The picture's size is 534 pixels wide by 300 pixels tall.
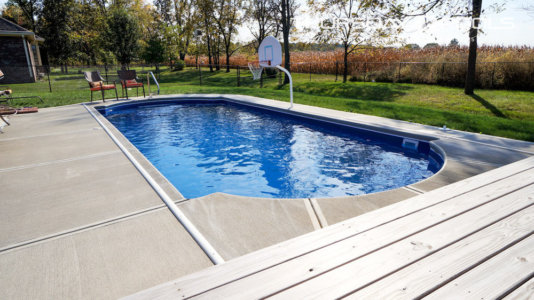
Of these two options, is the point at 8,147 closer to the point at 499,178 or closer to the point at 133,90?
the point at 499,178

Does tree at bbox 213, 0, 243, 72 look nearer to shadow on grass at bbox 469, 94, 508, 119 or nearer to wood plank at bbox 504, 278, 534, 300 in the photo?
shadow on grass at bbox 469, 94, 508, 119

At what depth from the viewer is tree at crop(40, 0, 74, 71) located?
25.7 metres

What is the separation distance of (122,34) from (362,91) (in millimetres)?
20323

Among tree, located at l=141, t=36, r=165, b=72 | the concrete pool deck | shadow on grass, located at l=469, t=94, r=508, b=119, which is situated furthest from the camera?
tree, located at l=141, t=36, r=165, b=72

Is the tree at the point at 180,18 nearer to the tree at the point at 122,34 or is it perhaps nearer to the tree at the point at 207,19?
the tree at the point at 207,19

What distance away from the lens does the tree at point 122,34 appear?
76.9 ft

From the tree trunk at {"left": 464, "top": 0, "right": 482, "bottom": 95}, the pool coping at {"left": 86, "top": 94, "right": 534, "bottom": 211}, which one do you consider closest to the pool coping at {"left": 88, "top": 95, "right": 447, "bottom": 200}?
the pool coping at {"left": 86, "top": 94, "right": 534, "bottom": 211}

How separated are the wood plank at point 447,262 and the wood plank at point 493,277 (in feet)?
0.12

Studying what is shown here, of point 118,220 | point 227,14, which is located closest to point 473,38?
point 118,220

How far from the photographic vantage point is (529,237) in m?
1.62

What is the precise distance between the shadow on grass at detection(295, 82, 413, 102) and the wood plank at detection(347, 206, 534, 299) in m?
8.95

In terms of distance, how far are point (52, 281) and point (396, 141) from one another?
16.8ft

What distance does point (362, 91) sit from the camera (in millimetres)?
11617

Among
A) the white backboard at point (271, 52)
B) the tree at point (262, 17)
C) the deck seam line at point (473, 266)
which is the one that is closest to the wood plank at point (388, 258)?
the deck seam line at point (473, 266)
